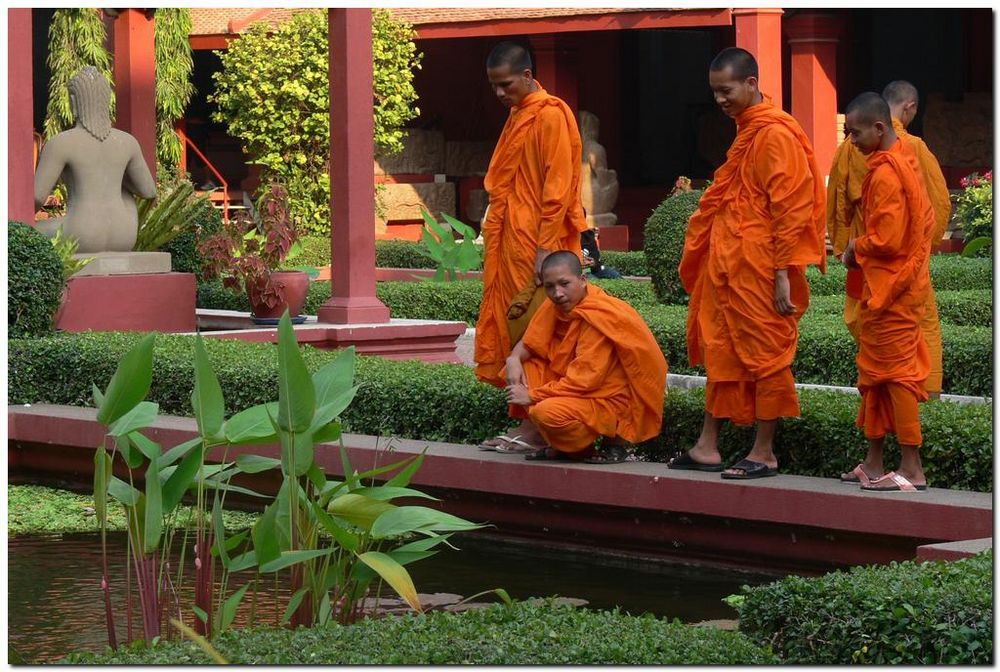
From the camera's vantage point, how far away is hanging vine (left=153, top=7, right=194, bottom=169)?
1958 centimetres

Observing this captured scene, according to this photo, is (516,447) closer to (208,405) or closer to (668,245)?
(208,405)

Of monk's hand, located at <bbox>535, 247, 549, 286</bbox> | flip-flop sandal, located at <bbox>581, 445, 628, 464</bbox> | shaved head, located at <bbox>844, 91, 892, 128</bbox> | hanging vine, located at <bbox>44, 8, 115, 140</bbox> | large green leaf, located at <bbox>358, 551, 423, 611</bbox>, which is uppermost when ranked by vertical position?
hanging vine, located at <bbox>44, 8, 115, 140</bbox>

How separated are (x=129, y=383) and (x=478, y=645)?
47.1 inches

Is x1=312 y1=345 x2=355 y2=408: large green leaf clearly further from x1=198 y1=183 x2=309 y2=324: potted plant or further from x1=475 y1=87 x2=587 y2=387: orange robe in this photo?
x1=198 y1=183 x2=309 y2=324: potted plant

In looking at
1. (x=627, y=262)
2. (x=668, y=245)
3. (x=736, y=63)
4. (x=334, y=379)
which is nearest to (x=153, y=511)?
(x=334, y=379)

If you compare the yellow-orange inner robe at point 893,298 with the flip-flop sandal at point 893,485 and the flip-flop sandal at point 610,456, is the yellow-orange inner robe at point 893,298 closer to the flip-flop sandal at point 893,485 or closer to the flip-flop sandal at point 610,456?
the flip-flop sandal at point 893,485

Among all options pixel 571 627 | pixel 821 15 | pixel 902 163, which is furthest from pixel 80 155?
pixel 821 15

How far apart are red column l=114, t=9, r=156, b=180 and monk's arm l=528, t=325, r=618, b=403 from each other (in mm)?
7988

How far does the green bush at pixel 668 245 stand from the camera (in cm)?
1220

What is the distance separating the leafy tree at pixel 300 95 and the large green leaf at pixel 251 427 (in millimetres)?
15193

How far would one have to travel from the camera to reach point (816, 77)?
1764cm

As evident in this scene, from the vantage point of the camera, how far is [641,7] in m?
17.0

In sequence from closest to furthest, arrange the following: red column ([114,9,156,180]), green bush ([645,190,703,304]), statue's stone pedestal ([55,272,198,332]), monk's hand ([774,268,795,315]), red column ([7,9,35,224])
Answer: monk's hand ([774,268,795,315]), red column ([7,9,35,224]), statue's stone pedestal ([55,272,198,332]), green bush ([645,190,703,304]), red column ([114,9,156,180])

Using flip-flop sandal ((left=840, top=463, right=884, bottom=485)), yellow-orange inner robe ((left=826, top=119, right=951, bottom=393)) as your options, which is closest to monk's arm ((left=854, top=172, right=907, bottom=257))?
flip-flop sandal ((left=840, top=463, right=884, bottom=485))
